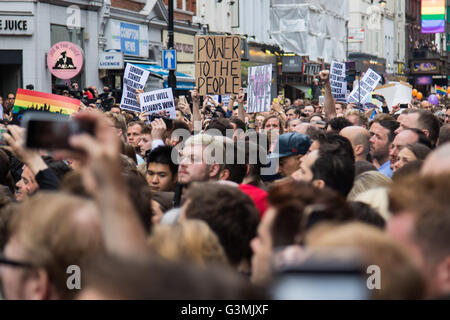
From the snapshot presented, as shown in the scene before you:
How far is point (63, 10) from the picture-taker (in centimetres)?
2550

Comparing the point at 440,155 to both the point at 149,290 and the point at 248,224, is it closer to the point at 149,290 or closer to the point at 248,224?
the point at 248,224

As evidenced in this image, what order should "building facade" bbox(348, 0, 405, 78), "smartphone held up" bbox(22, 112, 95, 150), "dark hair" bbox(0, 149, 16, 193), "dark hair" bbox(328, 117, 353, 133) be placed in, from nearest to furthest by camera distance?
1. "smartphone held up" bbox(22, 112, 95, 150)
2. "dark hair" bbox(0, 149, 16, 193)
3. "dark hair" bbox(328, 117, 353, 133)
4. "building facade" bbox(348, 0, 405, 78)

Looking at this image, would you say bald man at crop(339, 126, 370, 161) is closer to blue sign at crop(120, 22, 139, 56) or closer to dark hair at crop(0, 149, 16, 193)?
dark hair at crop(0, 149, 16, 193)

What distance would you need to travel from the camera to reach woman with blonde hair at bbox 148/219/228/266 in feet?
9.30

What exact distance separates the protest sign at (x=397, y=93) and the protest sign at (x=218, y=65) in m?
6.30

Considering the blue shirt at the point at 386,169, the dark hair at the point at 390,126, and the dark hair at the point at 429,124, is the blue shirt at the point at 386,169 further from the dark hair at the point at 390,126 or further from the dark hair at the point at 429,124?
the dark hair at the point at 429,124

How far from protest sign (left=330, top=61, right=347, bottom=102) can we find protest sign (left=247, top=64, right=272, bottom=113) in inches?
85.6

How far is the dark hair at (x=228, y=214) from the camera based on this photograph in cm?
365

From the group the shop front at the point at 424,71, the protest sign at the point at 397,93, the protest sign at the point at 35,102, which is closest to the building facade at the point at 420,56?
the shop front at the point at 424,71

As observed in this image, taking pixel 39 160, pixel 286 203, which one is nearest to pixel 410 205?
pixel 286 203

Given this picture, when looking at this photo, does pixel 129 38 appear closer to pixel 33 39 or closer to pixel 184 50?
pixel 33 39

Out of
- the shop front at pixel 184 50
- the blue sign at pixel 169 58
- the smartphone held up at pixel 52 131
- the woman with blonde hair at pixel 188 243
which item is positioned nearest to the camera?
the smartphone held up at pixel 52 131

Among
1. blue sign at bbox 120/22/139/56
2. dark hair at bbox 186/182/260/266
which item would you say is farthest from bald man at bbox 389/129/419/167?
blue sign at bbox 120/22/139/56
